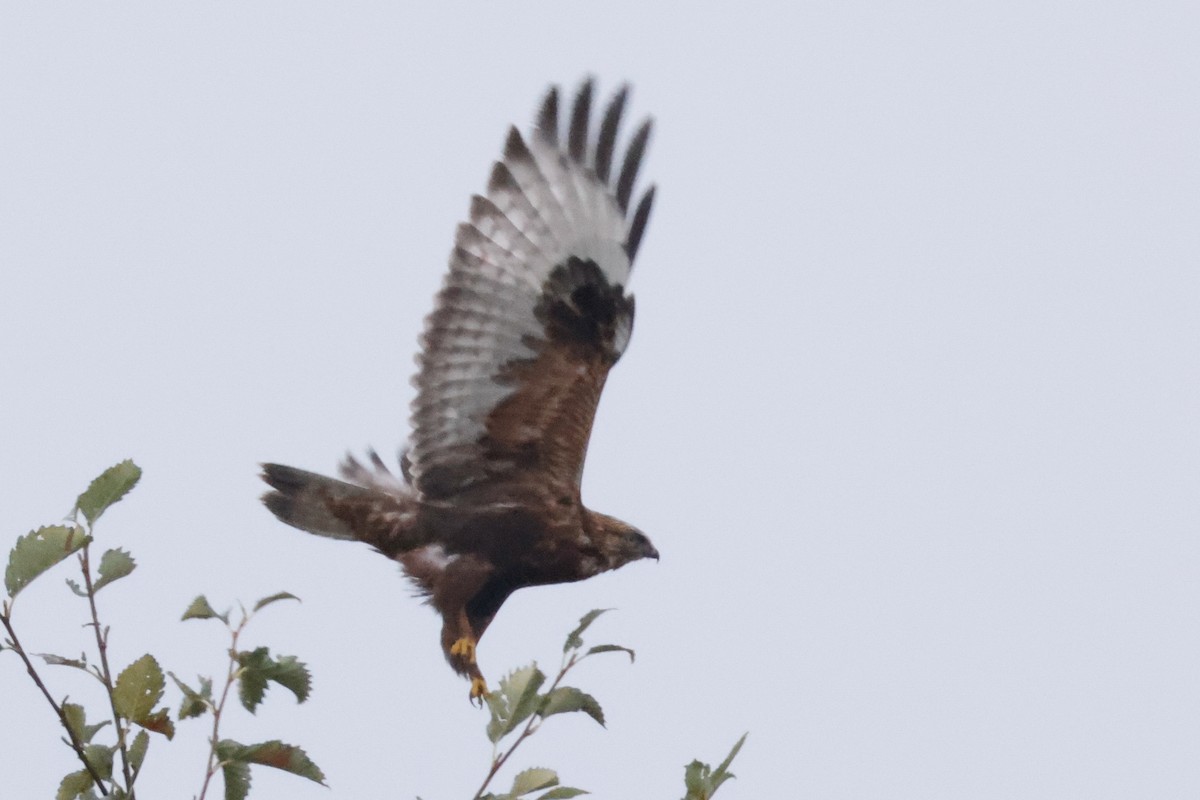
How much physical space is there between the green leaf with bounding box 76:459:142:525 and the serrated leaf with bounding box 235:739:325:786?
583 mm

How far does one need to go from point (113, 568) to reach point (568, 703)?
0.98m

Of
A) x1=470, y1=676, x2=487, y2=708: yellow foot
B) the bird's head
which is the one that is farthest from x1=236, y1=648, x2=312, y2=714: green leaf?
the bird's head

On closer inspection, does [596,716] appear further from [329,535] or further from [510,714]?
[329,535]

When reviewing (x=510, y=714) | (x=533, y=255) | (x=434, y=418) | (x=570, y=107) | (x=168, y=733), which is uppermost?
(x=570, y=107)

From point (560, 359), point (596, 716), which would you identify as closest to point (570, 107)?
point (560, 359)

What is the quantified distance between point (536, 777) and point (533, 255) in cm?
414

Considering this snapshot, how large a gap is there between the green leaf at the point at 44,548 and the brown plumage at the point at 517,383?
3636 millimetres

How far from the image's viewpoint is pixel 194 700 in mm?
3326

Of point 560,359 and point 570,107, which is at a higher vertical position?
Result: point 570,107

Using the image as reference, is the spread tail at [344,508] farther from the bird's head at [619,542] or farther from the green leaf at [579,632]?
the green leaf at [579,632]

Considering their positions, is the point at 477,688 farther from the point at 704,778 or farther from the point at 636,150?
the point at 704,778

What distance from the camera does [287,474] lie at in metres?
7.13

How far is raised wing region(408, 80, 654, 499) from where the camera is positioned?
708cm

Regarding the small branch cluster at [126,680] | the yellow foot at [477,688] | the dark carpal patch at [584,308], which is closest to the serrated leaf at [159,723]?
the small branch cluster at [126,680]
